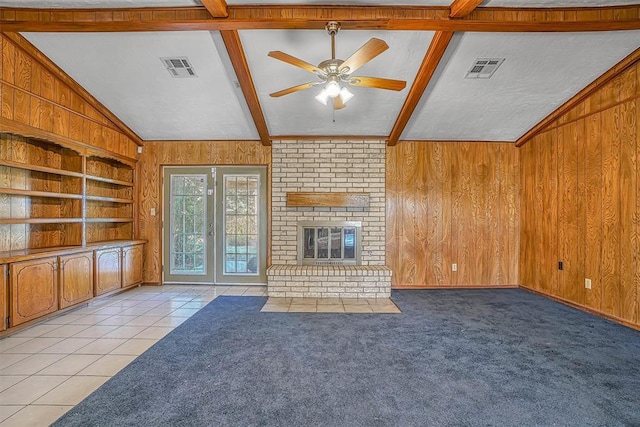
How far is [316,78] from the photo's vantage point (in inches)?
149

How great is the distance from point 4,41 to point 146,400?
12.7 ft

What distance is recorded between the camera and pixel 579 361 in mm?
2648

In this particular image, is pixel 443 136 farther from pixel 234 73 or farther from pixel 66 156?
pixel 66 156

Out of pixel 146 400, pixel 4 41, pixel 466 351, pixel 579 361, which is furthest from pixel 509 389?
pixel 4 41

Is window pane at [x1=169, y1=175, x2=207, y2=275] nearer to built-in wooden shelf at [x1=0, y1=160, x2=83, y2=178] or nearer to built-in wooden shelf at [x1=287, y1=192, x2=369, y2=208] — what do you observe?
built-in wooden shelf at [x1=0, y1=160, x2=83, y2=178]

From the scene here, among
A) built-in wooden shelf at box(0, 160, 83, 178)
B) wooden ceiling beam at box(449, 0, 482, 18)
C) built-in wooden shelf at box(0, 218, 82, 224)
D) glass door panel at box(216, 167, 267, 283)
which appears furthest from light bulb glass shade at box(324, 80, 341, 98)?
built-in wooden shelf at box(0, 218, 82, 224)

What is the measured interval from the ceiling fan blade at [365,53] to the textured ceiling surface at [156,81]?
1.60 m

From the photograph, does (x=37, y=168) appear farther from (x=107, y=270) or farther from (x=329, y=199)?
(x=329, y=199)

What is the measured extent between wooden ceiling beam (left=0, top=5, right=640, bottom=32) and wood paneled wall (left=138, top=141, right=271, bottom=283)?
2.46 meters

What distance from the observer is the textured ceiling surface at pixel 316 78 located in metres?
3.22

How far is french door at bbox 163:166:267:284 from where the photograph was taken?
5.37m

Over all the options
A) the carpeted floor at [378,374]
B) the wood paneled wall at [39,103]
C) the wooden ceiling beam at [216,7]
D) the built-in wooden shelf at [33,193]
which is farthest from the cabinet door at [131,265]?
the wooden ceiling beam at [216,7]

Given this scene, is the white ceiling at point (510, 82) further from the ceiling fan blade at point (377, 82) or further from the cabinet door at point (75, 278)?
the cabinet door at point (75, 278)

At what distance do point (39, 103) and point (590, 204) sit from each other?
691 centimetres
